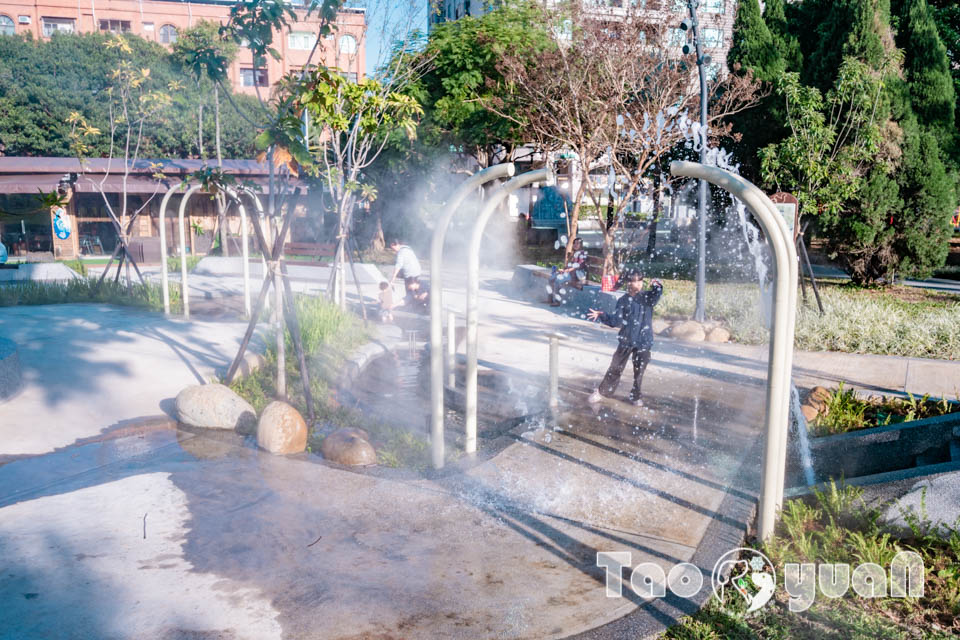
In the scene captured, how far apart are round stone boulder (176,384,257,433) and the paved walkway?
197 millimetres

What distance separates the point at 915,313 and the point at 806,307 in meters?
2.03

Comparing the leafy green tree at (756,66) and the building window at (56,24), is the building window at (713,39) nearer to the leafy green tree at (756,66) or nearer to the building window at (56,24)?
the leafy green tree at (756,66)

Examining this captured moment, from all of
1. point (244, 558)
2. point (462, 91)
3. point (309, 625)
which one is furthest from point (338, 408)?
point (462, 91)

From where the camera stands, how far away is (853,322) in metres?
10.9

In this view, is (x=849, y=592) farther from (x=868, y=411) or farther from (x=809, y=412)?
(x=868, y=411)

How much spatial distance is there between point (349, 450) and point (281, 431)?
0.64 meters

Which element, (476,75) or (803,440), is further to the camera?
(476,75)

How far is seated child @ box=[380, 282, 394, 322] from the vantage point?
12.1 metres

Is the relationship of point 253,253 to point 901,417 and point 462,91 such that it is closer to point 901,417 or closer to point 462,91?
point 462,91

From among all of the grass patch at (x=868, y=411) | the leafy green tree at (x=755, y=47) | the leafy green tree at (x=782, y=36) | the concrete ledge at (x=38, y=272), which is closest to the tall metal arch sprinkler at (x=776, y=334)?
the grass patch at (x=868, y=411)

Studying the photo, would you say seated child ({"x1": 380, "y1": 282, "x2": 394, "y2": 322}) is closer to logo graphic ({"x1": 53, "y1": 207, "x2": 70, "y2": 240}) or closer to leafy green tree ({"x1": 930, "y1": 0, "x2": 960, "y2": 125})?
logo graphic ({"x1": 53, "y1": 207, "x2": 70, "y2": 240})

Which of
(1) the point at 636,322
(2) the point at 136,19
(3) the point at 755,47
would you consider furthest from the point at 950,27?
(2) the point at 136,19

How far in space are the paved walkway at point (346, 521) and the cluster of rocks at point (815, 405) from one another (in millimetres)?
524

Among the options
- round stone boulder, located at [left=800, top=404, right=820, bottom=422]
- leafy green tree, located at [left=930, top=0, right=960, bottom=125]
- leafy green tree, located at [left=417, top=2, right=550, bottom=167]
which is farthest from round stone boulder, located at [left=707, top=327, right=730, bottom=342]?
leafy green tree, located at [left=930, top=0, right=960, bottom=125]
